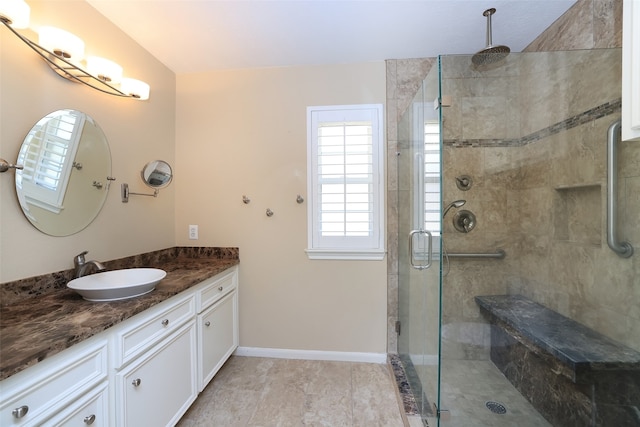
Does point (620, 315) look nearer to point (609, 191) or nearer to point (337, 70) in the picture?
point (609, 191)

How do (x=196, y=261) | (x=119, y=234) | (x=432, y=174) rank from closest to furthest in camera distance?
(x=432, y=174)
(x=119, y=234)
(x=196, y=261)

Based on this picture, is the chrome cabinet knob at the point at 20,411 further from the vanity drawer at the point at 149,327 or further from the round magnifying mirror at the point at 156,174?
the round magnifying mirror at the point at 156,174

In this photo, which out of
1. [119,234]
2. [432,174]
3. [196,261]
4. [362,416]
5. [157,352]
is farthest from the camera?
[196,261]

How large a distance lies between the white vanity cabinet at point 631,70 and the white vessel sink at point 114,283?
1.91 metres

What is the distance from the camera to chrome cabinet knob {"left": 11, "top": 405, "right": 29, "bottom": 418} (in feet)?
2.19

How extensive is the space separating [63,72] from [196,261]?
1358 millimetres

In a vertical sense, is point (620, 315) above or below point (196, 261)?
below

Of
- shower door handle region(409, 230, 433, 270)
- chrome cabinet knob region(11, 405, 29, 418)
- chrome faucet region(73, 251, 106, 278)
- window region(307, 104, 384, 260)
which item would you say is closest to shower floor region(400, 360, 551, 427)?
shower door handle region(409, 230, 433, 270)

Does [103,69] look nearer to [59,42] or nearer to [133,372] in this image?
[59,42]

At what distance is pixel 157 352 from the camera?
1.19 m

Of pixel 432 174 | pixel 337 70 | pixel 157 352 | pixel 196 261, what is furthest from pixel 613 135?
pixel 196 261

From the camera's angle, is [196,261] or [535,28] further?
[196,261]

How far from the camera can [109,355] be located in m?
0.95

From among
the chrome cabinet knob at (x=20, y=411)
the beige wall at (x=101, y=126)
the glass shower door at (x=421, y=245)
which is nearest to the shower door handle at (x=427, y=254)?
the glass shower door at (x=421, y=245)
